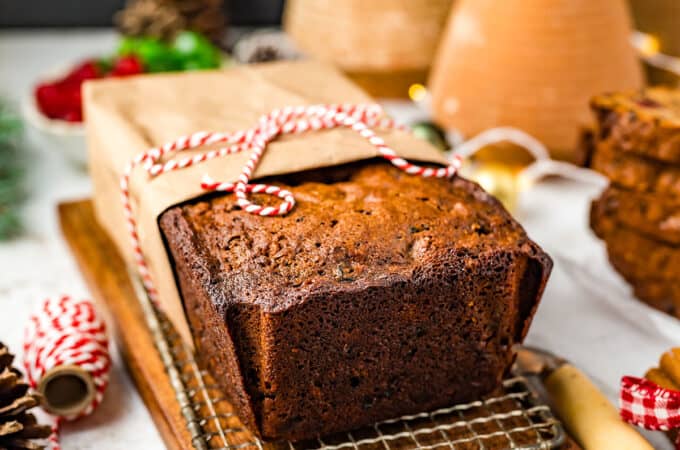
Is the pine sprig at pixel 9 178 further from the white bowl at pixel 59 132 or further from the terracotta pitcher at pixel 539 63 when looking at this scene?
the terracotta pitcher at pixel 539 63

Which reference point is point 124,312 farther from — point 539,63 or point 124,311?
point 539,63

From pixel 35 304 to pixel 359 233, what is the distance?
69cm

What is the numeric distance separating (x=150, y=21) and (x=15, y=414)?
62.1 inches

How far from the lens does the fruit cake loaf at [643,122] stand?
1.33 m

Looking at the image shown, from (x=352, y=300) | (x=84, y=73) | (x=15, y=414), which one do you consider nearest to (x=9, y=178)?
(x=84, y=73)

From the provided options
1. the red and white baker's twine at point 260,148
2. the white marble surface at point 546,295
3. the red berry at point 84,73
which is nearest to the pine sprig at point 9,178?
the white marble surface at point 546,295

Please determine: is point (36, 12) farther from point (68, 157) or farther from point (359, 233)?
point (359, 233)

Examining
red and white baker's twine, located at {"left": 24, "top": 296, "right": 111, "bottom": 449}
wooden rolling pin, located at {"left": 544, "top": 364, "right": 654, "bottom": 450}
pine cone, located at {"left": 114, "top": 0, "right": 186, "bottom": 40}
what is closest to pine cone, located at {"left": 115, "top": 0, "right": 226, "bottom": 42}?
pine cone, located at {"left": 114, "top": 0, "right": 186, "bottom": 40}

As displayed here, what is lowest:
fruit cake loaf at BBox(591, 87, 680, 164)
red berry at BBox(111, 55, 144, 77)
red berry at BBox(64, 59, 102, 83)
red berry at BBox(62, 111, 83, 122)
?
red berry at BBox(62, 111, 83, 122)

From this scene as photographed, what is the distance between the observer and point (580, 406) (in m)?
1.13

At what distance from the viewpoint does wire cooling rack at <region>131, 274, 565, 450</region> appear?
1083 millimetres

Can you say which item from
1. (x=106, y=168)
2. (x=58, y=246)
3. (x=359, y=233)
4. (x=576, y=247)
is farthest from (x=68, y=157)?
(x=576, y=247)

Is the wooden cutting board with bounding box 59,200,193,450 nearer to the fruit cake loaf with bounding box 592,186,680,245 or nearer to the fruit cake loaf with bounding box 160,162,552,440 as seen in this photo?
the fruit cake loaf with bounding box 160,162,552,440

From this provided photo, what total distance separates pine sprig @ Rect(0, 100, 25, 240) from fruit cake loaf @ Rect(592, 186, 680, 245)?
1162 millimetres
